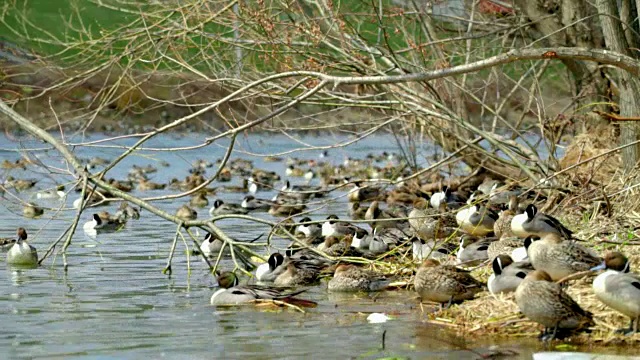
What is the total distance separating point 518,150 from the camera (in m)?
15.8

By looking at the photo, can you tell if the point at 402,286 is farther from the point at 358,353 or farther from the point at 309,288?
the point at 358,353

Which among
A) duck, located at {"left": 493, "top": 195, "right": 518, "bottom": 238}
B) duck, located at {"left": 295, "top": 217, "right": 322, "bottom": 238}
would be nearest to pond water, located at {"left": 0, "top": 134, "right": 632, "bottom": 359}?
duck, located at {"left": 295, "top": 217, "right": 322, "bottom": 238}

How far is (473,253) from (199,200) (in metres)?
12.0

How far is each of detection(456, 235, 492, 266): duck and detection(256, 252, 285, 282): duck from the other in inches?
72.3

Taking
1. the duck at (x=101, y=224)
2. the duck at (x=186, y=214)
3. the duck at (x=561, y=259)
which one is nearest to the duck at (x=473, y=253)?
the duck at (x=561, y=259)

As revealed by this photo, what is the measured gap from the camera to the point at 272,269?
39.4ft

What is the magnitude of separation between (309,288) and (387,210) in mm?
8194

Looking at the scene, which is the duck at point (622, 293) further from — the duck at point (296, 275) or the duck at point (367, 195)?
the duck at point (367, 195)

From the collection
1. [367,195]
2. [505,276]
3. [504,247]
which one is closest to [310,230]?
[504,247]

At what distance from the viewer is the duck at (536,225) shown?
38.3 feet

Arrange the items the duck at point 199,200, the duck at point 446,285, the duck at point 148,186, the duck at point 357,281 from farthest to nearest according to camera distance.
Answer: the duck at point 148,186 < the duck at point 199,200 < the duck at point 357,281 < the duck at point 446,285

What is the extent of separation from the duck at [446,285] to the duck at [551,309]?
4.41ft

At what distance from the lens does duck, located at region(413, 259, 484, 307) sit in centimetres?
960

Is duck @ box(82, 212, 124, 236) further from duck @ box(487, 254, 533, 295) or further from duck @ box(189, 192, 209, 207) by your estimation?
duck @ box(487, 254, 533, 295)
